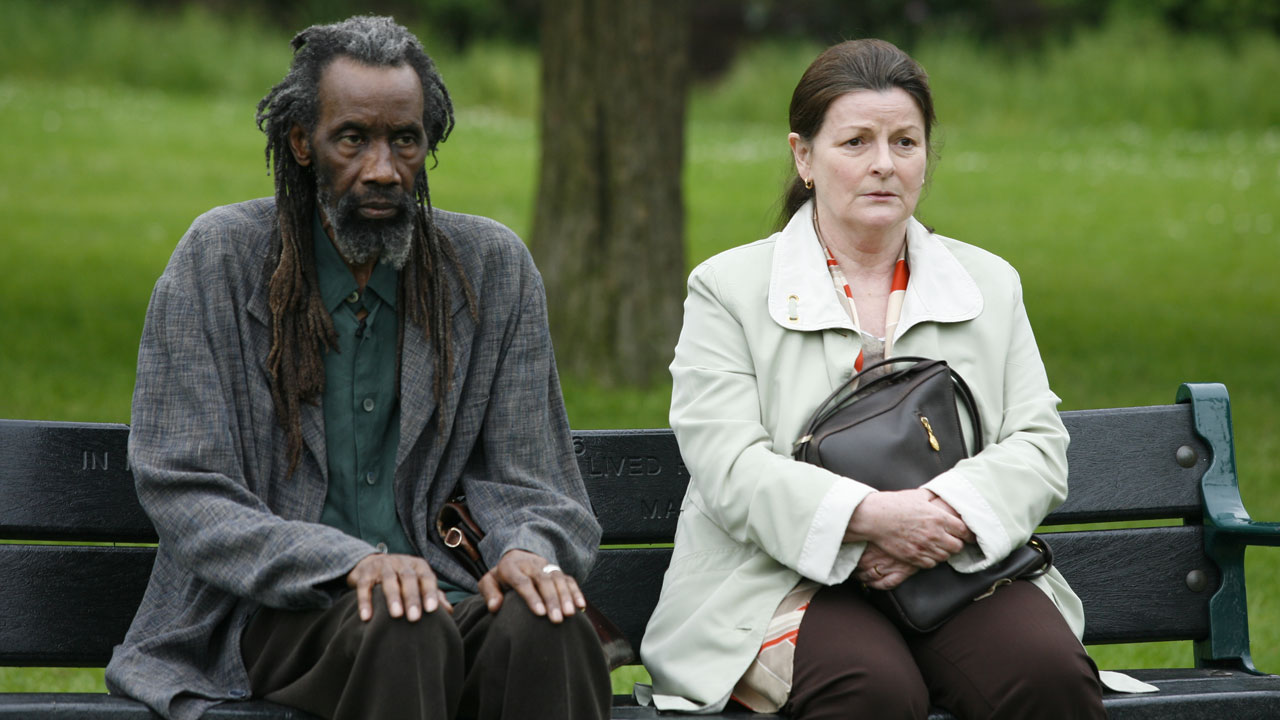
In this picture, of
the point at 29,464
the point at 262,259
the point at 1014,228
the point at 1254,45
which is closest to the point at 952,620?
the point at 262,259

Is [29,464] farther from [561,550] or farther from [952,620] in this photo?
[952,620]

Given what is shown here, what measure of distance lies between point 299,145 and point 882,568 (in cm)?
159

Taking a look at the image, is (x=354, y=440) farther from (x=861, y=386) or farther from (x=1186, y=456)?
(x=1186, y=456)

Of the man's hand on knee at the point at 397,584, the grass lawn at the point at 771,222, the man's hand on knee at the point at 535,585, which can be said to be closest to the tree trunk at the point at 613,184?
the grass lawn at the point at 771,222

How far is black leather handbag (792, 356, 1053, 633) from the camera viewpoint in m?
3.46

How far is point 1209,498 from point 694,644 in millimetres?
1456

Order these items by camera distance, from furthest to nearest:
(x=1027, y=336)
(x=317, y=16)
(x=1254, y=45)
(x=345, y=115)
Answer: (x=317, y=16) → (x=1254, y=45) → (x=1027, y=336) → (x=345, y=115)

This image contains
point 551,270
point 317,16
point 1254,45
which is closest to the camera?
point 551,270

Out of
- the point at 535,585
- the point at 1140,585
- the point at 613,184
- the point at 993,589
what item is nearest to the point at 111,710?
the point at 535,585

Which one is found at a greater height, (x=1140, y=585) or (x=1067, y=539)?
(x=1067, y=539)

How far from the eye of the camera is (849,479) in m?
3.46

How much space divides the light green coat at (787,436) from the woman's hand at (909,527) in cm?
3

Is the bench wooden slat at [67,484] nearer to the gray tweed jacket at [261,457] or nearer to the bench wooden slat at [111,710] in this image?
the gray tweed jacket at [261,457]

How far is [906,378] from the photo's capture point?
3584 mm
